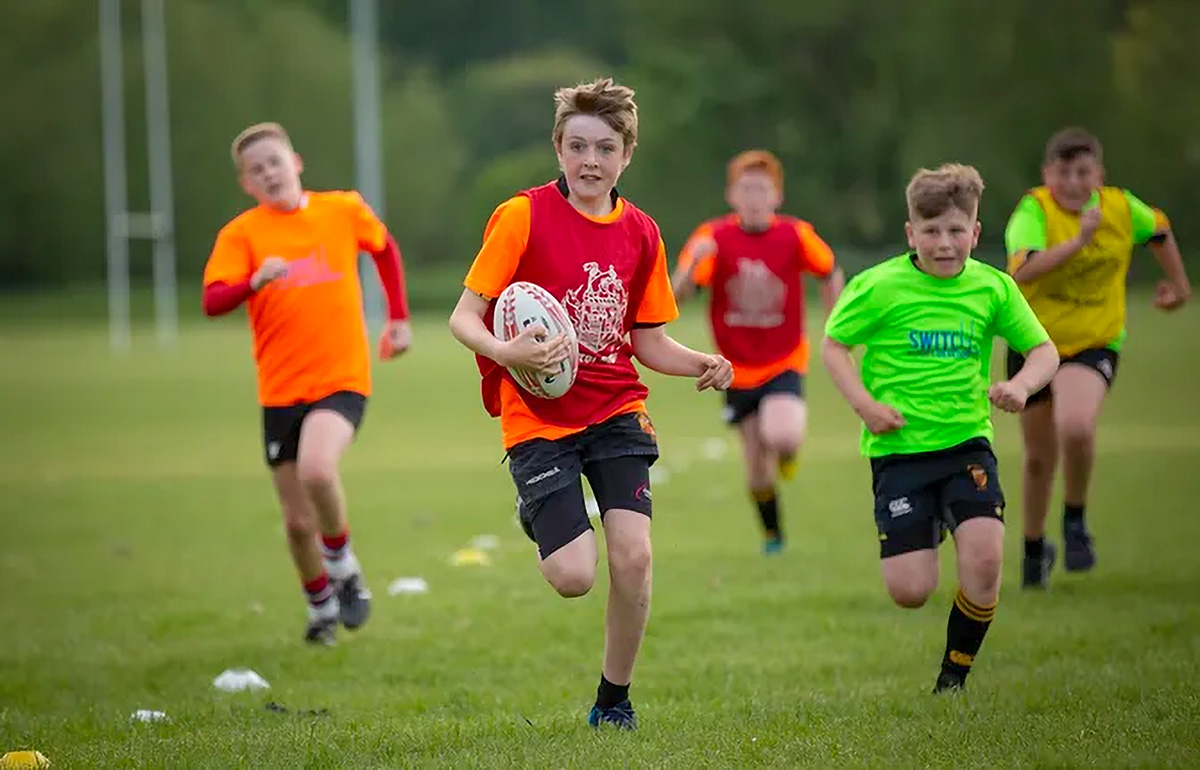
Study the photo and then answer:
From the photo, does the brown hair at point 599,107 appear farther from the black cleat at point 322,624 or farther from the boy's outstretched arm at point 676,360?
the black cleat at point 322,624

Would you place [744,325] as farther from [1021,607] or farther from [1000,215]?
[1000,215]

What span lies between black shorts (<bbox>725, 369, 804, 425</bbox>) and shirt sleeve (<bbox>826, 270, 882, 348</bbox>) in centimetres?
423

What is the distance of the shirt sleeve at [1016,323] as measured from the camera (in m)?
6.33

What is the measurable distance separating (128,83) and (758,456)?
154 ft

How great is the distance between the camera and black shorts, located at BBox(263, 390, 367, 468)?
805 centimetres

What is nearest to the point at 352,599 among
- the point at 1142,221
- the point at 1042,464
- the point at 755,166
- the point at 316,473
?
the point at 316,473

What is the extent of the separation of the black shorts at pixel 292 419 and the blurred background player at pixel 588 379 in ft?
7.28

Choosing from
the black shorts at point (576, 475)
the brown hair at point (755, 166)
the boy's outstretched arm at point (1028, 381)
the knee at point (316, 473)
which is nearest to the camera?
the black shorts at point (576, 475)

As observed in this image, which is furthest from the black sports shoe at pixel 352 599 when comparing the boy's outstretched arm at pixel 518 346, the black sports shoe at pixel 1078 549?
the black sports shoe at pixel 1078 549

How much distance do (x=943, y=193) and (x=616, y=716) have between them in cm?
212

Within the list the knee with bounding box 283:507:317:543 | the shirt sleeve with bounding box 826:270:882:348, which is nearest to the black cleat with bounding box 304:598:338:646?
the knee with bounding box 283:507:317:543

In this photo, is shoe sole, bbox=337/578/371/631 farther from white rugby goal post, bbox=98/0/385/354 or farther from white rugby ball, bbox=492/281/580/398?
white rugby goal post, bbox=98/0/385/354

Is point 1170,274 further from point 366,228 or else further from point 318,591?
point 318,591

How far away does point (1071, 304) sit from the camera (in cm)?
872
